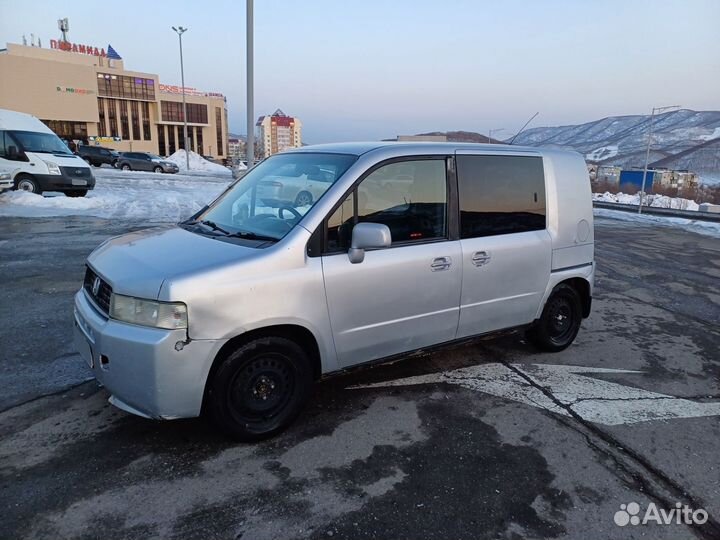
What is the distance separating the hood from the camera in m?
2.87

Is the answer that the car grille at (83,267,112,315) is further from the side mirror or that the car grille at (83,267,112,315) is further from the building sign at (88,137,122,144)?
the building sign at (88,137,122,144)

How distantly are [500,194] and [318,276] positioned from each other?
1960 millimetres

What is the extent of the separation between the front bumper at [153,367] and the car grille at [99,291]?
0.52 feet

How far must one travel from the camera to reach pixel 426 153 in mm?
3816

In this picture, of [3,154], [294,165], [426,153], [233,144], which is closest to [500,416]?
[426,153]

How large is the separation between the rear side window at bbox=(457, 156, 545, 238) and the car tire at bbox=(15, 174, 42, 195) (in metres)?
15.0

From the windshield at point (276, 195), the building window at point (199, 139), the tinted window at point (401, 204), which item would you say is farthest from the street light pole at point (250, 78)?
the building window at point (199, 139)

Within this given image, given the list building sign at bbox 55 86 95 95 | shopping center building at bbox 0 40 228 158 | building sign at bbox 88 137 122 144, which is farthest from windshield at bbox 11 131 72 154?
building sign at bbox 55 86 95 95

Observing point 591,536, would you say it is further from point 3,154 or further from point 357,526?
point 3,154

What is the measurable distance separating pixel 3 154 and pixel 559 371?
16117 millimetres

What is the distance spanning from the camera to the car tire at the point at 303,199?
3436 mm

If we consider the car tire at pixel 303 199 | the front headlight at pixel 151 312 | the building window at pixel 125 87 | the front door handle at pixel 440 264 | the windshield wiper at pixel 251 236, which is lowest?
the front headlight at pixel 151 312

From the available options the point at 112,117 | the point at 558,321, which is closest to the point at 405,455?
the point at 558,321

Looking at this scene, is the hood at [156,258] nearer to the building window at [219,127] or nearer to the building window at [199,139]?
the building window at [199,139]
